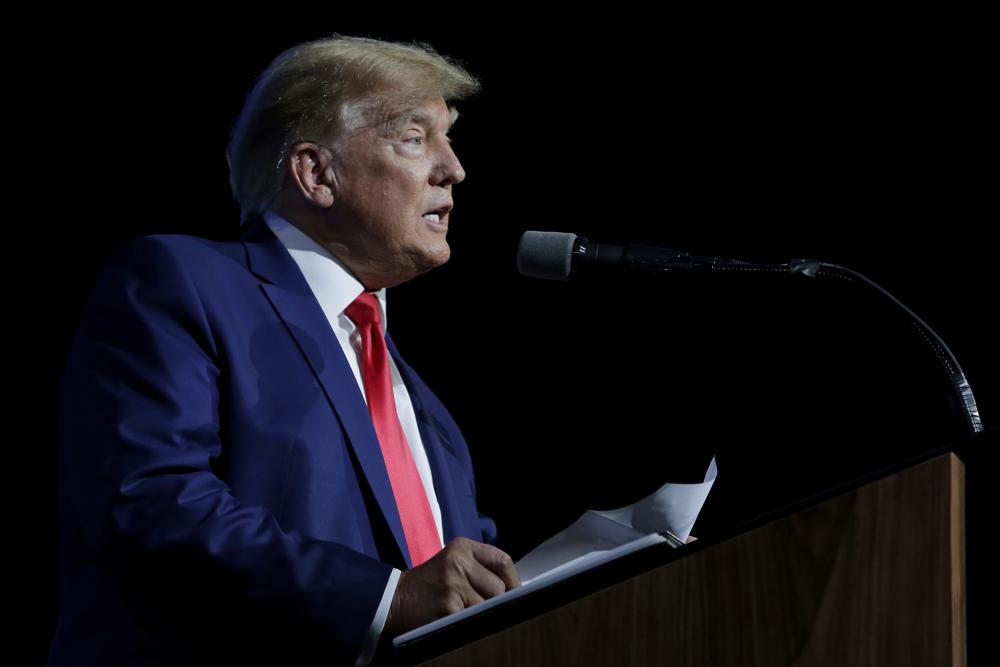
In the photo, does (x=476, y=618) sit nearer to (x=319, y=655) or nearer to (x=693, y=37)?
(x=319, y=655)

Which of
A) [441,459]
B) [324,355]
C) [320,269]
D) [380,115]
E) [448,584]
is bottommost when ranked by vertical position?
[441,459]

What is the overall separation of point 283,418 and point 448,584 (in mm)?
543

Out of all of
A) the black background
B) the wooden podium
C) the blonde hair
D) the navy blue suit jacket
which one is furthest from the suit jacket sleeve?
the black background

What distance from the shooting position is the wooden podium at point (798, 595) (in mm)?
943

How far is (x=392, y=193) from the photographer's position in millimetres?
2162

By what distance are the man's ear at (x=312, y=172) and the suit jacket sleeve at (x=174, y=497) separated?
415 mm

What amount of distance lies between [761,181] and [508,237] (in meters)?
0.73

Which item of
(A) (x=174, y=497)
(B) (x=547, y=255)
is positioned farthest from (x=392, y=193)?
(A) (x=174, y=497)

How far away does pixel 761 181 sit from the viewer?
2861 millimetres

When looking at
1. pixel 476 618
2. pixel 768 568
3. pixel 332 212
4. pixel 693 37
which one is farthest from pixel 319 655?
pixel 693 37

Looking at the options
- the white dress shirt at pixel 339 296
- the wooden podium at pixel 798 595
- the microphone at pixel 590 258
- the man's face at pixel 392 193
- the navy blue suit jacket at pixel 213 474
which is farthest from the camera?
the man's face at pixel 392 193

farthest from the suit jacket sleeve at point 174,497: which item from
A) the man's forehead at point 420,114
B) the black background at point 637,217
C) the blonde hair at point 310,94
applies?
the black background at point 637,217

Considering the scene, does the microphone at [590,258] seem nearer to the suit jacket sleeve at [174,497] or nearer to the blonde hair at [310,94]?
the suit jacket sleeve at [174,497]

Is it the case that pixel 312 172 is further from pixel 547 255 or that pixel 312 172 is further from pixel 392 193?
pixel 547 255
